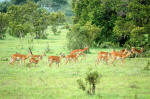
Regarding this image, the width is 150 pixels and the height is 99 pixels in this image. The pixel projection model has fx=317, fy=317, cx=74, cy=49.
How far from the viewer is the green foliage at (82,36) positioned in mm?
24641

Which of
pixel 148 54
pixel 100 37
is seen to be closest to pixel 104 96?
pixel 148 54

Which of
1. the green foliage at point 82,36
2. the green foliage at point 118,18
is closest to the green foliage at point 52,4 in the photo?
the green foliage at point 118,18

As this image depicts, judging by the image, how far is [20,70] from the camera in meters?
15.0

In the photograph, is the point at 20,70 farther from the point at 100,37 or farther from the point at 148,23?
the point at 100,37

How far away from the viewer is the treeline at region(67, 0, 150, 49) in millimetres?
21266

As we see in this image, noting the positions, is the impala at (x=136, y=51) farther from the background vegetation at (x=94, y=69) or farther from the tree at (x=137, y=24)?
the tree at (x=137, y=24)

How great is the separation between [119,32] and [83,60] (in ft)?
15.2

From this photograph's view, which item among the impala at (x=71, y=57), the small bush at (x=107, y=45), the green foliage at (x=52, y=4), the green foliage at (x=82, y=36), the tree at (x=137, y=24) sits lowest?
the small bush at (x=107, y=45)

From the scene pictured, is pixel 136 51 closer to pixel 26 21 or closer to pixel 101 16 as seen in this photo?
pixel 101 16

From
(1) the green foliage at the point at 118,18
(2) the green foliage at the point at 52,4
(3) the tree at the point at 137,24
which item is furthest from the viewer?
(2) the green foliage at the point at 52,4

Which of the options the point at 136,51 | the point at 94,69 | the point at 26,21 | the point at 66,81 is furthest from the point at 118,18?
the point at 26,21

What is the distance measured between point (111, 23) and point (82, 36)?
351 centimetres

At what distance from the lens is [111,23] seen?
88.3 ft

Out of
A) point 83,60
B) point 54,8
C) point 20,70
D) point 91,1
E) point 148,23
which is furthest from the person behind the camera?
point 54,8
